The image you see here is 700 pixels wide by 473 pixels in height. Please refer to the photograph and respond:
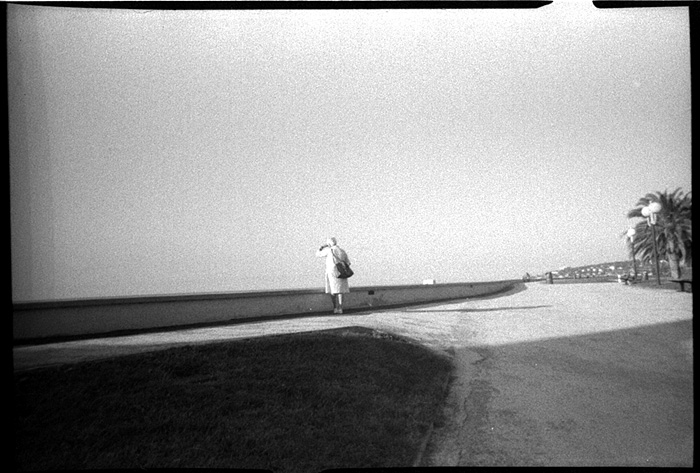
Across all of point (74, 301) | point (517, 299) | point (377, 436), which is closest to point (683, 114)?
point (517, 299)

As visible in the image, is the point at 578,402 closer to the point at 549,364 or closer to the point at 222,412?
the point at 549,364

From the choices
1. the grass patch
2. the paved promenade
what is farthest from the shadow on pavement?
Result: the grass patch

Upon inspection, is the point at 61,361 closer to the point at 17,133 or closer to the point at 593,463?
the point at 17,133

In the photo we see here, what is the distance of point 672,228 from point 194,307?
133 inches

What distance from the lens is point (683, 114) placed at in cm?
268

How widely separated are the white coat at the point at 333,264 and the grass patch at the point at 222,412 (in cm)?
54

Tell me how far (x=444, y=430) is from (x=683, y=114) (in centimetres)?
264

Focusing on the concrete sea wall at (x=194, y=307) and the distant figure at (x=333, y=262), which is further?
the distant figure at (x=333, y=262)

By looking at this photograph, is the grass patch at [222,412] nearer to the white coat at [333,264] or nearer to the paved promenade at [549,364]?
the paved promenade at [549,364]

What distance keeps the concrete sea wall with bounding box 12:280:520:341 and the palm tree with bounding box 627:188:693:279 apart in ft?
3.14

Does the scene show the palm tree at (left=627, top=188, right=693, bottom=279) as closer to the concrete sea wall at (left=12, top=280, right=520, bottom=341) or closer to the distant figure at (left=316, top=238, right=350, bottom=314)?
the concrete sea wall at (left=12, top=280, right=520, bottom=341)

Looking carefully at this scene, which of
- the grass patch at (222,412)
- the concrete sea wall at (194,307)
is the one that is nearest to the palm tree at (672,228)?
the concrete sea wall at (194,307)

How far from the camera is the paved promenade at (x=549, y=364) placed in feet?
8.08

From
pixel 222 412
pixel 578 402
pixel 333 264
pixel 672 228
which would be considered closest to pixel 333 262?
pixel 333 264
